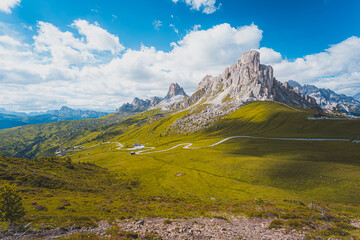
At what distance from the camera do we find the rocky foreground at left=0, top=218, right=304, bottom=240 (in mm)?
15921

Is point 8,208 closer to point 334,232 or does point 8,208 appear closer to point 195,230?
point 195,230

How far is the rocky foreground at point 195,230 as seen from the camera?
627 inches

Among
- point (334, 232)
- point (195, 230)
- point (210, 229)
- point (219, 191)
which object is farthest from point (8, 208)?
point (219, 191)

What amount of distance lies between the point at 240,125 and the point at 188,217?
18041 centimetres

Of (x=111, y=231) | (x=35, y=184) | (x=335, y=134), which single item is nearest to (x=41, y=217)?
(x=111, y=231)

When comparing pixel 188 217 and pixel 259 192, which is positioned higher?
pixel 188 217

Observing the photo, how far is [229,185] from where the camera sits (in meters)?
46.1

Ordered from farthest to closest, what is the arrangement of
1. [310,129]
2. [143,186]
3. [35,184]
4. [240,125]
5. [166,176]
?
[240,125] → [310,129] → [166,176] → [143,186] → [35,184]

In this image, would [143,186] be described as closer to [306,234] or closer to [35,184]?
[35,184]

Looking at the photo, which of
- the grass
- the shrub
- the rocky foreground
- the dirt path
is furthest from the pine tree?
the shrub

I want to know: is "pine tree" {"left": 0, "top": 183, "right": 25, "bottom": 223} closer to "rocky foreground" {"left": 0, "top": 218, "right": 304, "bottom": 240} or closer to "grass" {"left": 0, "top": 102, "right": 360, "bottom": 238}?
"grass" {"left": 0, "top": 102, "right": 360, "bottom": 238}

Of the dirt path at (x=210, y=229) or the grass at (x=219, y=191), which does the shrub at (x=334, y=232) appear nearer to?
the grass at (x=219, y=191)

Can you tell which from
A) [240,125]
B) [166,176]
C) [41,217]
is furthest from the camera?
[240,125]

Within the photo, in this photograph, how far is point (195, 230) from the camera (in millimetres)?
17375
